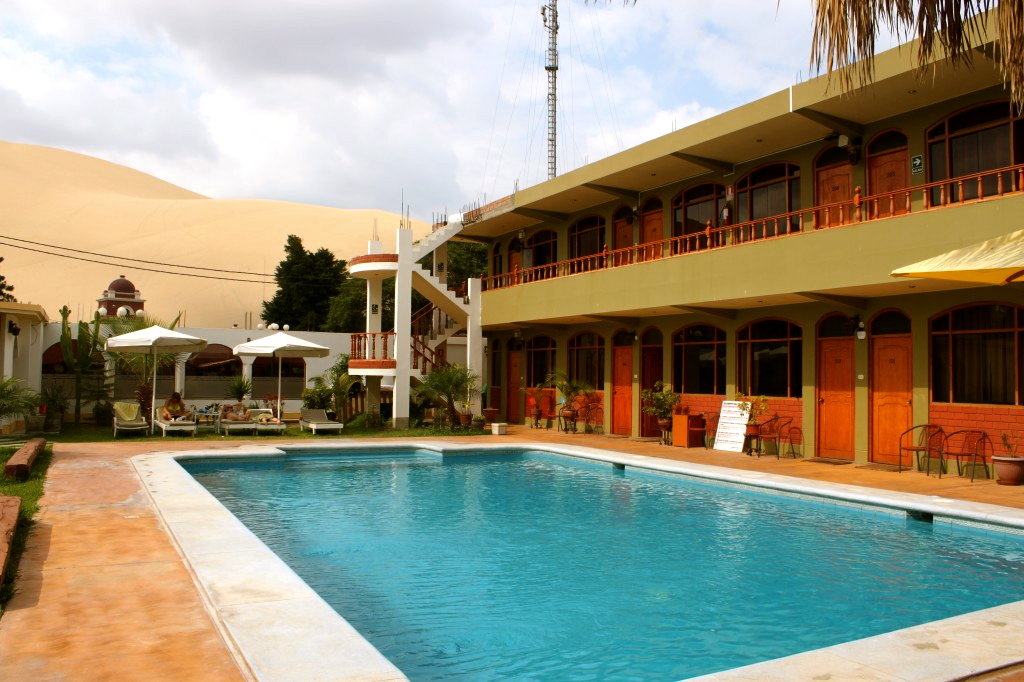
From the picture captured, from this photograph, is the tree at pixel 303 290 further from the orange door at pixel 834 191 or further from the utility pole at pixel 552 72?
the orange door at pixel 834 191

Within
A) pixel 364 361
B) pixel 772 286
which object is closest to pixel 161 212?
pixel 364 361

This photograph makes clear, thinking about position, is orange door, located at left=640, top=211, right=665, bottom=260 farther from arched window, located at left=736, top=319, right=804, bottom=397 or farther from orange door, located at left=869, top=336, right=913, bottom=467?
orange door, located at left=869, top=336, right=913, bottom=467

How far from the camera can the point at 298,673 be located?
13.6ft

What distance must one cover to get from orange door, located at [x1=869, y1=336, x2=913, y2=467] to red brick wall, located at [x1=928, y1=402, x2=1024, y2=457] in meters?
0.58

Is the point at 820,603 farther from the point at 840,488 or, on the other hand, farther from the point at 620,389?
the point at 620,389

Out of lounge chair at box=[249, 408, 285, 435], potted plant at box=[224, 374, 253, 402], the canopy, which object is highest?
the canopy

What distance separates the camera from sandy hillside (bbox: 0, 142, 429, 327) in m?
96.5

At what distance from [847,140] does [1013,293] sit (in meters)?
4.16

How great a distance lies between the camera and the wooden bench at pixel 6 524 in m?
5.96

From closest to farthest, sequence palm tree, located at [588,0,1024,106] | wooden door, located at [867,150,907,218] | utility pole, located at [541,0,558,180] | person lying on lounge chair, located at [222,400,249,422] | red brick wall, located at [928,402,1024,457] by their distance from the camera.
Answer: palm tree, located at [588,0,1024,106] → red brick wall, located at [928,402,1024,457] → wooden door, located at [867,150,907,218] → person lying on lounge chair, located at [222,400,249,422] → utility pole, located at [541,0,558,180]

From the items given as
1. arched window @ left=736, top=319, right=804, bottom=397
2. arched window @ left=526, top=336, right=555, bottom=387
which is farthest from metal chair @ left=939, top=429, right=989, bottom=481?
arched window @ left=526, top=336, right=555, bottom=387

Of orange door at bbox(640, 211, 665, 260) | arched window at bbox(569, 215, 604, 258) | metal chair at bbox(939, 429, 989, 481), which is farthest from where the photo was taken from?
arched window at bbox(569, 215, 604, 258)

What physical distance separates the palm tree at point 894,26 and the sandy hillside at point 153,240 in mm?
76198

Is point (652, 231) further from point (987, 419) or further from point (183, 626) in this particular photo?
point (183, 626)
